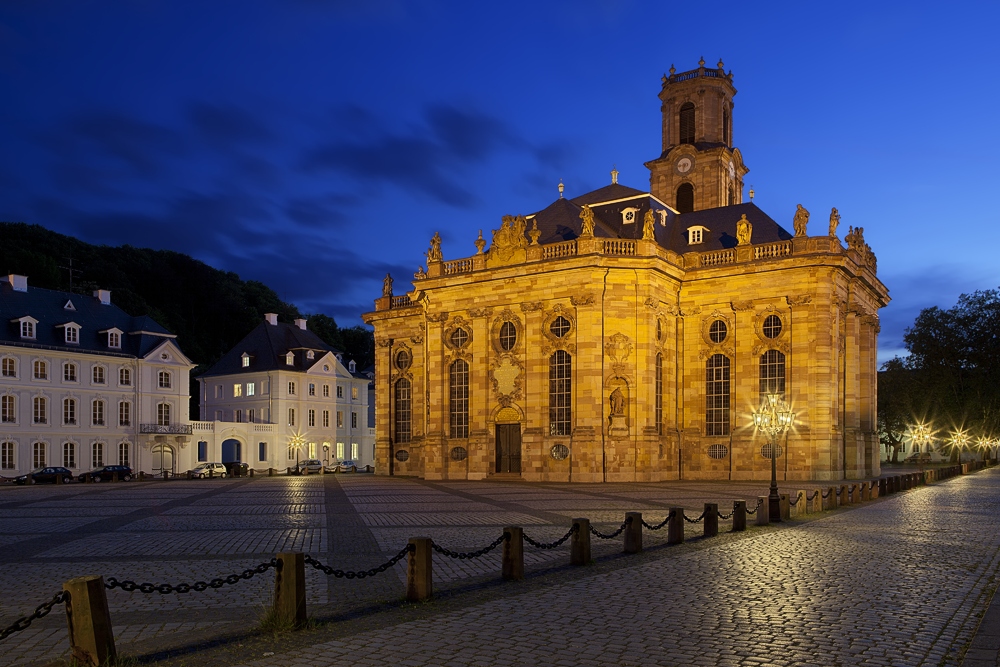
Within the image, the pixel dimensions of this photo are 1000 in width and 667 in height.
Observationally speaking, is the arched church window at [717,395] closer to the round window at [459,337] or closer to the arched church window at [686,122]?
the round window at [459,337]

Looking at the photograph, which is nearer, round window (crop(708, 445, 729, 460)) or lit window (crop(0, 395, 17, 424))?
round window (crop(708, 445, 729, 460))

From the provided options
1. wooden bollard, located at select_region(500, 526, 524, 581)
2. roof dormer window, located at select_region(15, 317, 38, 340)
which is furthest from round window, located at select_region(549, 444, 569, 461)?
roof dormer window, located at select_region(15, 317, 38, 340)

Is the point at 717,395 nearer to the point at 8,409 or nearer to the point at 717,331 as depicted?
the point at 717,331

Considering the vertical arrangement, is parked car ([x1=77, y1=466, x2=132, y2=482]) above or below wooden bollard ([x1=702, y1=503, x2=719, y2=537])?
A: below

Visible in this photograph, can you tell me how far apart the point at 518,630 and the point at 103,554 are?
33.3 ft

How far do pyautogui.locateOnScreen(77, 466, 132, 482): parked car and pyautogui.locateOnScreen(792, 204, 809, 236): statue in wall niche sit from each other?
4342 cm

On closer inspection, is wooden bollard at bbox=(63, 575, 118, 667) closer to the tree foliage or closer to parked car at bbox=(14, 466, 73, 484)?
parked car at bbox=(14, 466, 73, 484)

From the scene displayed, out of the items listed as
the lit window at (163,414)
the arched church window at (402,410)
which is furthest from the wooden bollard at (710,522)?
the lit window at (163,414)

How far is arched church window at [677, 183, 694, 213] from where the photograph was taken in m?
63.0

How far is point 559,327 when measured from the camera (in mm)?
46625

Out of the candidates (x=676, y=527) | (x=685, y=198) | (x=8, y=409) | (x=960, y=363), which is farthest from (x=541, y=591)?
(x=960, y=363)

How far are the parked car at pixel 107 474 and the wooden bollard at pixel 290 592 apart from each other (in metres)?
50.3

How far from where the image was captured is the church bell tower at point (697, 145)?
203 feet

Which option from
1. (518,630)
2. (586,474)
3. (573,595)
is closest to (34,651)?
(518,630)
